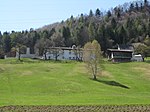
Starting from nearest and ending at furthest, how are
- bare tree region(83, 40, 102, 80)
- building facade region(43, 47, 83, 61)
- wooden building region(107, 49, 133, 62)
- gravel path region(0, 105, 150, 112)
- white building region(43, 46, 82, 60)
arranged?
Result: gravel path region(0, 105, 150, 112), bare tree region(83, 40, 102, 80), building facade region(43, 47, 83, 61), white building region(43, 46, 82, 60), wooden building region(107, 49, 133, 62)

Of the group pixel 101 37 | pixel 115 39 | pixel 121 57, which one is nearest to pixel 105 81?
pixel 121 57

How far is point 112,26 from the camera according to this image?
6865 inches

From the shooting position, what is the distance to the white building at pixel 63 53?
137250 mm

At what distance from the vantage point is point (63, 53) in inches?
5620

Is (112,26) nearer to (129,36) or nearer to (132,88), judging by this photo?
(129,36)

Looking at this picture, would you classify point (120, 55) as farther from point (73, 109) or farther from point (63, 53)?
point (73, 109)

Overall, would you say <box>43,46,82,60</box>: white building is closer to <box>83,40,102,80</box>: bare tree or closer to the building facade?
the building facade

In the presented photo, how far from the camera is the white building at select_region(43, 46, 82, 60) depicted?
137m

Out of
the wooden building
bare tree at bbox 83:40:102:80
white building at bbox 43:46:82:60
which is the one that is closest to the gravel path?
bare tree at bbox 83:40:102:80

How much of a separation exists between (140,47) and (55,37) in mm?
44047

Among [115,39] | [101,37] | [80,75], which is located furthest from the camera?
[115,39]

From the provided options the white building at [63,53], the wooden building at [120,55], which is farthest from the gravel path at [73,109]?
the wooden building at [120,55]

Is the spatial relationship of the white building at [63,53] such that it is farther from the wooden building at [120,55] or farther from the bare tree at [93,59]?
the bare tree at [93,59]


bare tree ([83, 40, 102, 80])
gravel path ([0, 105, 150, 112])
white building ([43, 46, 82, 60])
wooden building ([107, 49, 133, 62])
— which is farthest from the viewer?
wooden building ([107, 49, 133, 62])
